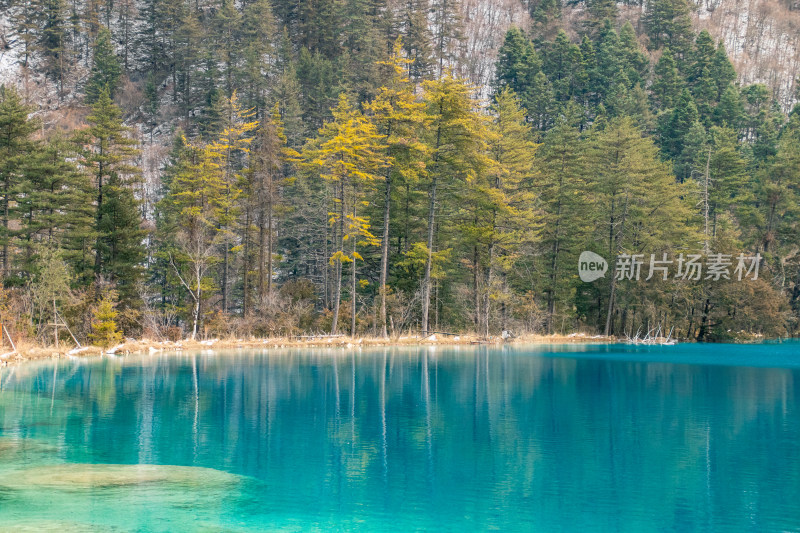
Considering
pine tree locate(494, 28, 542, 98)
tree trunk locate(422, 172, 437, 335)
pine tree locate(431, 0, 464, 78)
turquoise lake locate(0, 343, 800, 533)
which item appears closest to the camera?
turquoise lake locate(0, 343, 800, 533)

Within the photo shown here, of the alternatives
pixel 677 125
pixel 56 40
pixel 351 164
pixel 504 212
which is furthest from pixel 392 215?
pixel 56 40

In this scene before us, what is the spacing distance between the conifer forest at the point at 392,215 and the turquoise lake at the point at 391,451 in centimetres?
1366

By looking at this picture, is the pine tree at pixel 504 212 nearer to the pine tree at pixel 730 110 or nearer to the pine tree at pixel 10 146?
the pine tree at pixel 10 146

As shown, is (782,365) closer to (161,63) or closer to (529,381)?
(529,381)

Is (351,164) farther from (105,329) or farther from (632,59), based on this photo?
(632,59)

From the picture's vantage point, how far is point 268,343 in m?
40.1

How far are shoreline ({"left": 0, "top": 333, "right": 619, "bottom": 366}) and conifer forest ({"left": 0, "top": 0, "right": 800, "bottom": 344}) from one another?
109 cm

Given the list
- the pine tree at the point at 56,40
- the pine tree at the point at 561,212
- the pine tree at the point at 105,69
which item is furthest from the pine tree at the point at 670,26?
the pine tree at the point at 56,40

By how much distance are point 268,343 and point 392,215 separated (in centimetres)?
1303

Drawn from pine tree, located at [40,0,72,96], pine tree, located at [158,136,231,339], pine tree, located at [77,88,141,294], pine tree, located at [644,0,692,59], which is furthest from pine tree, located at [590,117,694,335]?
pine tree, located at [40,0,72,96]

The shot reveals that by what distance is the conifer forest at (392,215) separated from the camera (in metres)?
40.6

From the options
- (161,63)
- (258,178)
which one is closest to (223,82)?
(161,63)

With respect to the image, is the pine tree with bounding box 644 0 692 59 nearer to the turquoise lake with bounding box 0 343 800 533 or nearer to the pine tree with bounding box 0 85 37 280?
the turquoise lake with bounding box 0 343 800 533

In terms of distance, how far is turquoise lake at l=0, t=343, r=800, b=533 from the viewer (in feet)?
36.1
